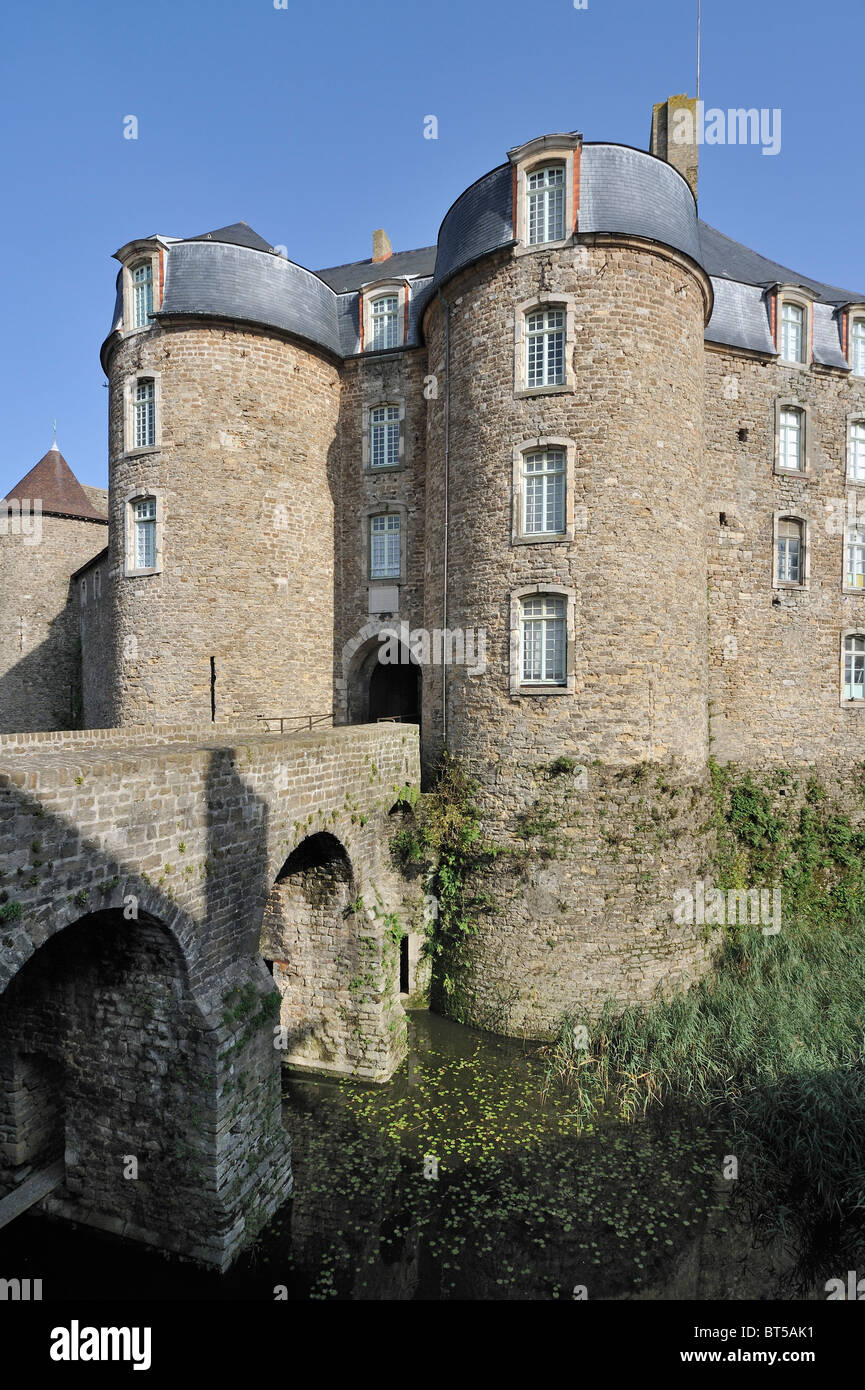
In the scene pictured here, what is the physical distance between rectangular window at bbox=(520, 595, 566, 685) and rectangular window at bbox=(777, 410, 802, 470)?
7.47 meters

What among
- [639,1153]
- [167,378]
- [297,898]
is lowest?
[639,1153]

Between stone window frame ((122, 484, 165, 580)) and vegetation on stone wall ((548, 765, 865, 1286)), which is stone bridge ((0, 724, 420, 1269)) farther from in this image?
stone window frame ((122, 484, 165, 580))

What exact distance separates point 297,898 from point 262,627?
6248 mm

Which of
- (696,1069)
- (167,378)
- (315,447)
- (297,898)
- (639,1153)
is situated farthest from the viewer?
(315,447)

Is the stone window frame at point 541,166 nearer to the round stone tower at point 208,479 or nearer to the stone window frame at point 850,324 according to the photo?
the round stone tower at point 208,479

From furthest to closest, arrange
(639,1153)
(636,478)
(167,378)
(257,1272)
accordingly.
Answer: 1. (167,378)
2. (636,478)
3. (639,1153)
4. (257,1272)

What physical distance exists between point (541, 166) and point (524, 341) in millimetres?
2694

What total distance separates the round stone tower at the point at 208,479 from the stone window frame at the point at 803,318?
32.0 ft

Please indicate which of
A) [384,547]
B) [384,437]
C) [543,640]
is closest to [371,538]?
[384,547]

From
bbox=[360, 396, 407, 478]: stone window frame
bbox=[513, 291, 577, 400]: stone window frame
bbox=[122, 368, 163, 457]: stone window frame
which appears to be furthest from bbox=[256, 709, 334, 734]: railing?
bbox=[513, 291, 577, 400]: stone window frame

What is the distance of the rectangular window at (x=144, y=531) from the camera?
14.2 metres
